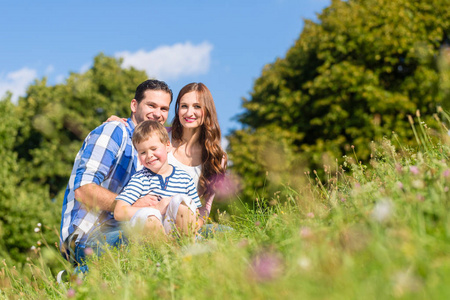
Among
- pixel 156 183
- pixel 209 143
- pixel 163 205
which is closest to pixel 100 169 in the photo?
pixel 156 183

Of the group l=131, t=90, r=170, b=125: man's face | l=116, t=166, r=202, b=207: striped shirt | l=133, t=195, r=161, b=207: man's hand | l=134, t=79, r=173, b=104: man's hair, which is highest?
l=134, t=79, r=173, b=104: man's hair

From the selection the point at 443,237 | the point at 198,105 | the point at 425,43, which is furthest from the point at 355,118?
the point at 443,237

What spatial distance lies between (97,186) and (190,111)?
66.1 inches

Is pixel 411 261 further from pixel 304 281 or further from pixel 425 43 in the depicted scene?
pixel 425 43

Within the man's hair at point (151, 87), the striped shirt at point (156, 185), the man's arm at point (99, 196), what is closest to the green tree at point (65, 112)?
the man's hair at point (151, 87)

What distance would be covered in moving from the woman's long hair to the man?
3.26 ft

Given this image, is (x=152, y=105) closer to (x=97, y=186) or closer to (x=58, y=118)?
(x=97, y=186)

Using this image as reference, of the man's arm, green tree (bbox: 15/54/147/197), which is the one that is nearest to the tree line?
green tree (bbox: 15/54/147/197)

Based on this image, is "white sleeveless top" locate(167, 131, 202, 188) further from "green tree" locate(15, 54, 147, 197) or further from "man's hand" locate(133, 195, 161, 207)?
"green tree" locate(15, 54, 147, 197)

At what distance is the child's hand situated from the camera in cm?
436

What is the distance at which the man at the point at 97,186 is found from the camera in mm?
4707

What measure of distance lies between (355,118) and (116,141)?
1392 cm

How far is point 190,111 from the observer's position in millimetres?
5719

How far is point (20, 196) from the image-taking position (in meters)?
18.8
